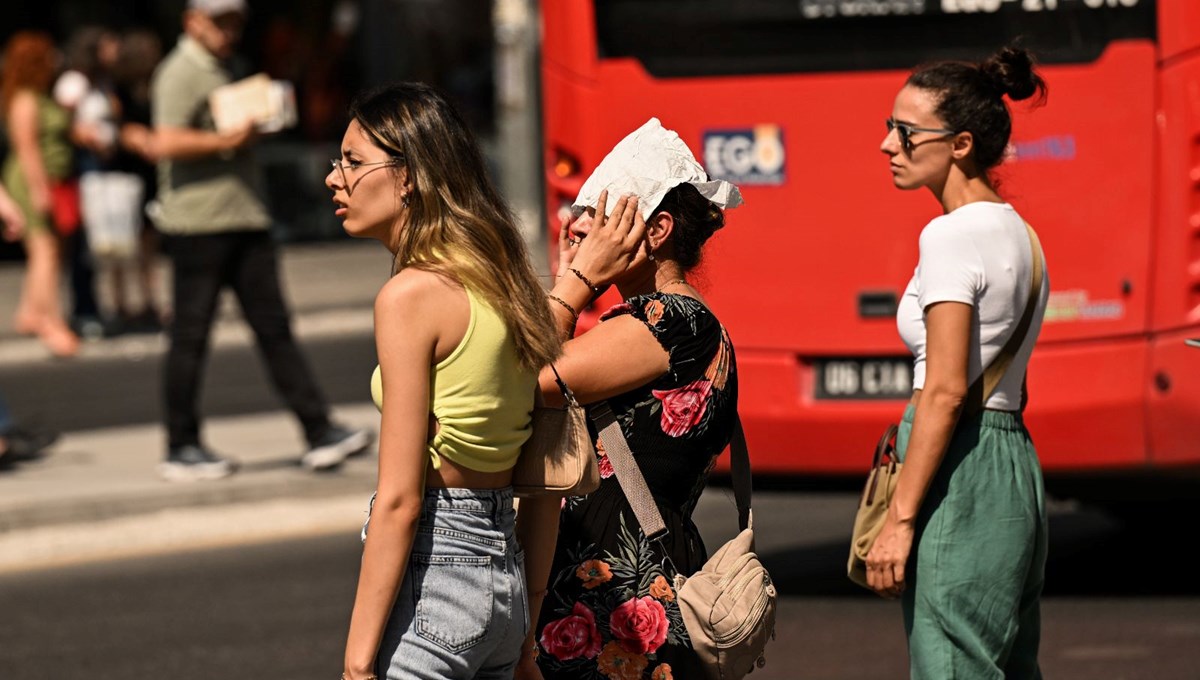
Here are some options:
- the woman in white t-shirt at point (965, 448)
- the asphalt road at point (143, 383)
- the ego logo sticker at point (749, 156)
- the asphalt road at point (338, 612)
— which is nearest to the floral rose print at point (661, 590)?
the woman in white t-shirt at point (965, 448)

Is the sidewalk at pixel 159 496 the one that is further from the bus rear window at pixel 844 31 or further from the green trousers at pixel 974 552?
the green trousers at pixel 974 552

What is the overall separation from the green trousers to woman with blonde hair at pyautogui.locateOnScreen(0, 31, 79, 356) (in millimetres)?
10805

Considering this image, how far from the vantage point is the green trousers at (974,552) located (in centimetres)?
389

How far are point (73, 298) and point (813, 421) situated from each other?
9767 mm

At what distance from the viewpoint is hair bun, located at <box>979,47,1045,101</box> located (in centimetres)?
407

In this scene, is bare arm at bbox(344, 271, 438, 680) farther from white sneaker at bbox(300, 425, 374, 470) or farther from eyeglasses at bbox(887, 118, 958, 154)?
white sneaker at bbox(300, 425, 374, 470)

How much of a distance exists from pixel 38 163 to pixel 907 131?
10.7m

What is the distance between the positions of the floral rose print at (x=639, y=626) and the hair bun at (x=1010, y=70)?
136cm

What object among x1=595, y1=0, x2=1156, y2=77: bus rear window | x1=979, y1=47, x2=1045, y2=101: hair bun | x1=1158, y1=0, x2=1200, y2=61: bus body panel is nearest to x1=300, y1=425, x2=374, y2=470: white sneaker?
x1=595, y1=0, x2=1156, y2=77: bus rear window

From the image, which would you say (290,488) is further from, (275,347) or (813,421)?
(813,421)

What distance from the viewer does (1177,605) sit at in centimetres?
689

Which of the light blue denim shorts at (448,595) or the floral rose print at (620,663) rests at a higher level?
the light blue denim shorts at (448,595)

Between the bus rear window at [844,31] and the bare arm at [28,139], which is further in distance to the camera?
the bare arm at [28,139]

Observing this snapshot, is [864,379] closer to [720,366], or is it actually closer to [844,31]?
[844,31]
